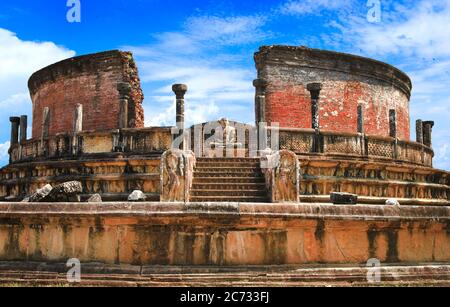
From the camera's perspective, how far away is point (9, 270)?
16.5 ft

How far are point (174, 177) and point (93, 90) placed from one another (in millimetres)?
11858

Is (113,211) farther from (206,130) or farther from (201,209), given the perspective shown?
(206,130)

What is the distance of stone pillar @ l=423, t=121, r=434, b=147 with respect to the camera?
20422mm

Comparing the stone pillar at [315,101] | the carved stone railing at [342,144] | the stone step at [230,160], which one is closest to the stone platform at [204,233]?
the stone step at [230,160]

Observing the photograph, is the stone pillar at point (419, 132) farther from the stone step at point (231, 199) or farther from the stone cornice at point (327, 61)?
the stone step at point (231, 199)

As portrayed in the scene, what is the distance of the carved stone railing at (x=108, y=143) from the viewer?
1301cm

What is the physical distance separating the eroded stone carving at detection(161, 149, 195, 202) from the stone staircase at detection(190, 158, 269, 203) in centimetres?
53

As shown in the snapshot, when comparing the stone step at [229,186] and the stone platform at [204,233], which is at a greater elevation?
the stone step at [229,186]

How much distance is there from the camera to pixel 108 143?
44.1ft

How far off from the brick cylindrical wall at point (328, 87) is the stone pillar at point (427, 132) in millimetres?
1338

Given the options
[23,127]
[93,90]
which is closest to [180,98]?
[93,90]

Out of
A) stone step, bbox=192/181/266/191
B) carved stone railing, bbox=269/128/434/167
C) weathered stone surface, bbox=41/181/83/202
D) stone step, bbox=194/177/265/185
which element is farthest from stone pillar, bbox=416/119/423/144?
weathered stone surface, bbox=41/181/83/202

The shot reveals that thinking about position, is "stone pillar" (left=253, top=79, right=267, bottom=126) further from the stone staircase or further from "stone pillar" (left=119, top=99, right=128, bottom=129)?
"stone pillar" (left=119, top=99, right=128, bottom=129)
